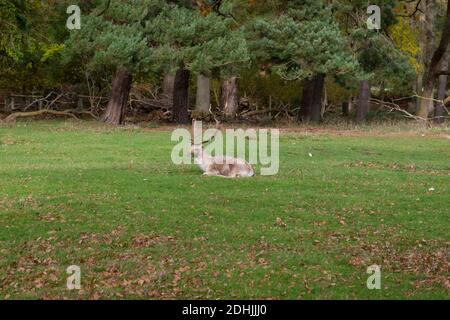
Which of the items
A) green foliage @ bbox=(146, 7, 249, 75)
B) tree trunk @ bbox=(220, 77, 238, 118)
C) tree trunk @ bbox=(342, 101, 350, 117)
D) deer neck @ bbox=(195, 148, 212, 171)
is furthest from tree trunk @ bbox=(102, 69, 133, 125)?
tree trunk @ bbox=(342, 101, 350, 117)

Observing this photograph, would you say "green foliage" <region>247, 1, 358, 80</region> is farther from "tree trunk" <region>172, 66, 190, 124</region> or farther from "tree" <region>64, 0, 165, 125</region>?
"tree" <region>64, 0, 165, 125</region>

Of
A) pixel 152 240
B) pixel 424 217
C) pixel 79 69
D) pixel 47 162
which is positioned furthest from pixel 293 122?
pixel 152 240

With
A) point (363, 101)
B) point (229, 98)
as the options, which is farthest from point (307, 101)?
point (229, 98)

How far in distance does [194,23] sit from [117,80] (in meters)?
4.92

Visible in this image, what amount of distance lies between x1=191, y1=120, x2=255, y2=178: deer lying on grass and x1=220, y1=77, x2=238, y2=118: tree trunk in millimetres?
18645

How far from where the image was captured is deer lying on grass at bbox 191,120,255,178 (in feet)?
43.8

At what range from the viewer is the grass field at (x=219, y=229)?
23.4ft

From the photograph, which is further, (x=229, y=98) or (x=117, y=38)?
(x=229, y=98)

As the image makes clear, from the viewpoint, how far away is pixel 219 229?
928 centimetres

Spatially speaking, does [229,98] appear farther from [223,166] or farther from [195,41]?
[223,166]

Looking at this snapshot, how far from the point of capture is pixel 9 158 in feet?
53.1

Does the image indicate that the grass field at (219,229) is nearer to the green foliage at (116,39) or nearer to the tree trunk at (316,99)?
the green foliage at (116,39)

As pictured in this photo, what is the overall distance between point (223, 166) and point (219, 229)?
14.0 feet

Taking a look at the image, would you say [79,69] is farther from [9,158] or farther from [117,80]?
[9,158]
